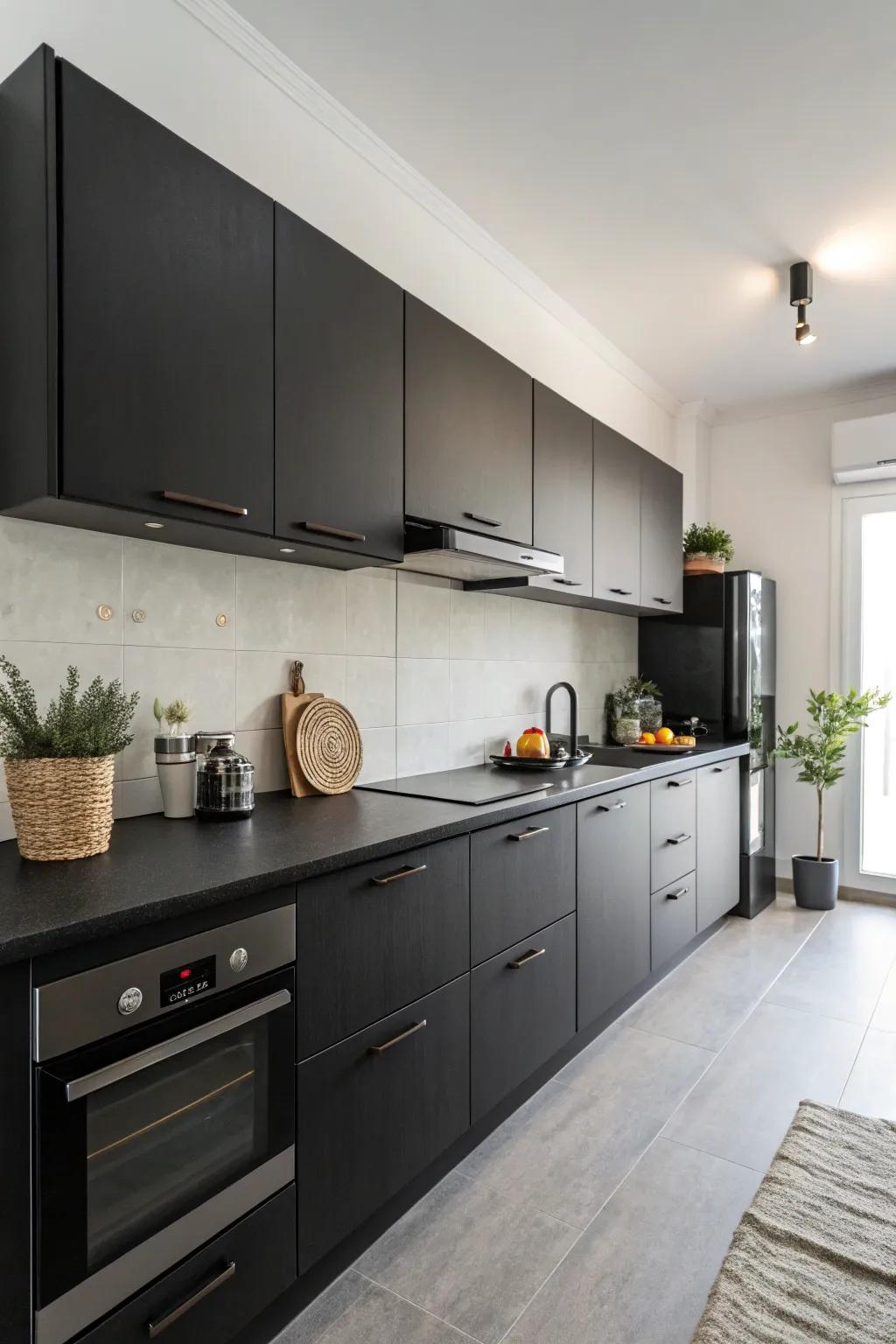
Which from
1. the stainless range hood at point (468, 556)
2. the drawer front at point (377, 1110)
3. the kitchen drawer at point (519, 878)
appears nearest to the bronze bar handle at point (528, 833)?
the kitchen drawer at point (519, 878)

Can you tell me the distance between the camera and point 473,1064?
1.95 m

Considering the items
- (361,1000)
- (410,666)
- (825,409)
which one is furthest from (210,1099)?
(825,409)

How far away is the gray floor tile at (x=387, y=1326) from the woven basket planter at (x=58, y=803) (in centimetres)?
102

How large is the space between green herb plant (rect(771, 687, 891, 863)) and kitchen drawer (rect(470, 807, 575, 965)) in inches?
96.2

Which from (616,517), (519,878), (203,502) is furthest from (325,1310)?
(616,517)

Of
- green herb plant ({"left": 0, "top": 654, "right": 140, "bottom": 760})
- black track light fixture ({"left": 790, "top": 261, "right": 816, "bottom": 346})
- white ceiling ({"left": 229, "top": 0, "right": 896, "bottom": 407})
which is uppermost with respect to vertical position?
white ceiling ({"left": 229, "top": 0, "right": 896, "bottom": 407})

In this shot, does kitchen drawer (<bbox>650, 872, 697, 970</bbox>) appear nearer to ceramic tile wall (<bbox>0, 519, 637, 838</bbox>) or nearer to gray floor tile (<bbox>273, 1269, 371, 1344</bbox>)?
ceramic tile wall (<bbox>0, 519, 637, 838</bbox>)

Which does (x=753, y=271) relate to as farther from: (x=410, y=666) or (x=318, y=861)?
(x=318, y=861)

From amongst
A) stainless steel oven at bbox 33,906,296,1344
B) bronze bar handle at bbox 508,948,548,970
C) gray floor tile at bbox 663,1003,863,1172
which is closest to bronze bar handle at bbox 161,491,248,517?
stainless steel oven at bbox 33,906,296,1344

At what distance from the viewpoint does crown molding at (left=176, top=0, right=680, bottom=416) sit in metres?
2.02

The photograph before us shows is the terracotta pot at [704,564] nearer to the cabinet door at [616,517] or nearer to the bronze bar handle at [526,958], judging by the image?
the cabinet door at [616,517]

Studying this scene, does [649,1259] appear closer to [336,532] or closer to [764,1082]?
[764,1082]

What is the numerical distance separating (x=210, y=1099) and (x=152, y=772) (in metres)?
0.80

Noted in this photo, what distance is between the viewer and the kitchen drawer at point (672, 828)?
9.84 feet
